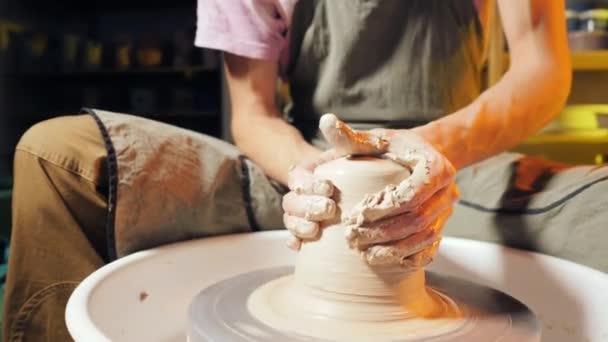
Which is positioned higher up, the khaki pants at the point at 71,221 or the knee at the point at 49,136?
the knee at the point at 49,136

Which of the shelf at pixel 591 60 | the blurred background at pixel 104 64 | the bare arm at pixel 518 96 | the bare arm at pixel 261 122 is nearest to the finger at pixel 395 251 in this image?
the bare arm at pixel 518 96

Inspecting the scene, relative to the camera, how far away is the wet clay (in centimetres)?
72

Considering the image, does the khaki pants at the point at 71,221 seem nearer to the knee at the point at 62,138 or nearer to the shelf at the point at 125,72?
the knee at the point at 62,138

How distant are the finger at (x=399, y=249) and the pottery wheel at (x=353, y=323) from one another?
0.08 m

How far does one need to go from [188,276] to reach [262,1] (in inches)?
22.8

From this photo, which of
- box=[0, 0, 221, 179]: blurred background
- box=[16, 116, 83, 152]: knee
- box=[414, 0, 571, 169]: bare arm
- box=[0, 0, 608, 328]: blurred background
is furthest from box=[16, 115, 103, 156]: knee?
box=[0, 0, 221, 179]: blurred background

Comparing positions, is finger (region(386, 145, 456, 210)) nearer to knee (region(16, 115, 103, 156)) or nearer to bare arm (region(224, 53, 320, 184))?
bare arm (region(224, 53, 320, 184))

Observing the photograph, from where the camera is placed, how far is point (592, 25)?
9.34ft

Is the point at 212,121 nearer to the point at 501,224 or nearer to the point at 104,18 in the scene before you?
the point at 104,18

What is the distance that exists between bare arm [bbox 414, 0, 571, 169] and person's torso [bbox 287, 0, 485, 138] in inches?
5.3

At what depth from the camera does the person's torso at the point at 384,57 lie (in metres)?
1.24

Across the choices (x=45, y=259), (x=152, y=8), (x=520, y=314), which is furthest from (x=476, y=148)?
(x=152, y=8)

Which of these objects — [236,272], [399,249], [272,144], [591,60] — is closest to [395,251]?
[399,249]

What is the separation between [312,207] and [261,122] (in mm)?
535
